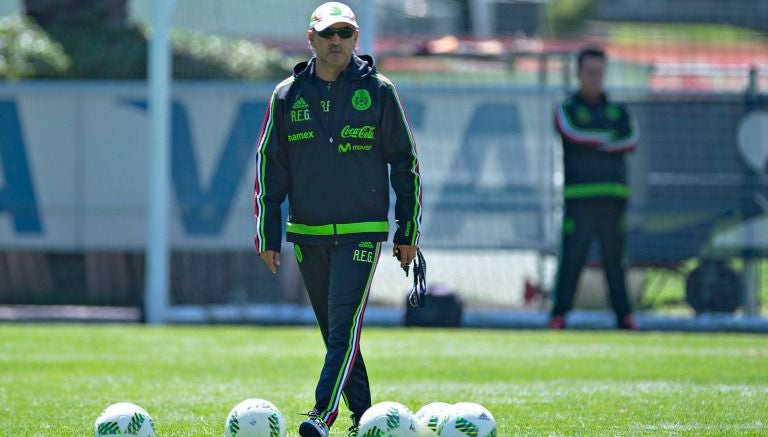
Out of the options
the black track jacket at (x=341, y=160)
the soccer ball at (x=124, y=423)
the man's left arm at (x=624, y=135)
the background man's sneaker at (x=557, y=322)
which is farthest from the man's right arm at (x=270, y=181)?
the background man's sneaker at (x=557, y=322)

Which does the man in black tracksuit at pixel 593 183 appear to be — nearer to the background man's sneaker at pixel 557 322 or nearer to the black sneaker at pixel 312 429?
the background man's sneaker at pixel 557 322

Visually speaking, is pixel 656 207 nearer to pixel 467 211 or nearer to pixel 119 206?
pixel 467 211

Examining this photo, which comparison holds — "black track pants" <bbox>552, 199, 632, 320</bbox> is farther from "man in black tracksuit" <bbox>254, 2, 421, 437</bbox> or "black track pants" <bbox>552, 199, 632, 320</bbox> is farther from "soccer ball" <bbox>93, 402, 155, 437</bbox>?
"soccer ball" <bbox>93, 402, 155, 437</bbox>

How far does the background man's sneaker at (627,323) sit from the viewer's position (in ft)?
45.8

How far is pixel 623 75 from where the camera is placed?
20047 millimetres

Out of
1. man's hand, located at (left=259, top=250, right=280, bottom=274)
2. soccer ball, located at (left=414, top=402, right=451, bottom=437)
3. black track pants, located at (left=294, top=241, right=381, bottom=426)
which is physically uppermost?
man's hand, located at (left=259, top=250, right=280, bottom=274)

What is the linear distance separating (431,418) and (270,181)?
62.5 inches

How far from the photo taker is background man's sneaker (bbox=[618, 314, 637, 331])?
13953 millimetres

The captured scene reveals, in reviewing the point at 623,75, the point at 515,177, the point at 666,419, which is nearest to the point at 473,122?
the point at 515,177

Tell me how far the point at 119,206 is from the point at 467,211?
4.00 meters

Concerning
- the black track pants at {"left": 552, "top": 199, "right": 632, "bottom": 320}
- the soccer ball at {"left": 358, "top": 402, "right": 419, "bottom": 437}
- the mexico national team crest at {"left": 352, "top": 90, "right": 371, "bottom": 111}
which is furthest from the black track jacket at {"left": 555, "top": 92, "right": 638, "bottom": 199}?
the soccer ball at {"left": 358, "top": 402, "right": 419, "bottom": 437}

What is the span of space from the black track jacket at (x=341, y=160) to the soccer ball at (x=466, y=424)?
43.8 inches

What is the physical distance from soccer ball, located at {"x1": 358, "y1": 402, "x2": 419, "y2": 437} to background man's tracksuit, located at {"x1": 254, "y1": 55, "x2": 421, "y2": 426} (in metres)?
0.74

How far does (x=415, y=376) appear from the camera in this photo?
9977 mm
